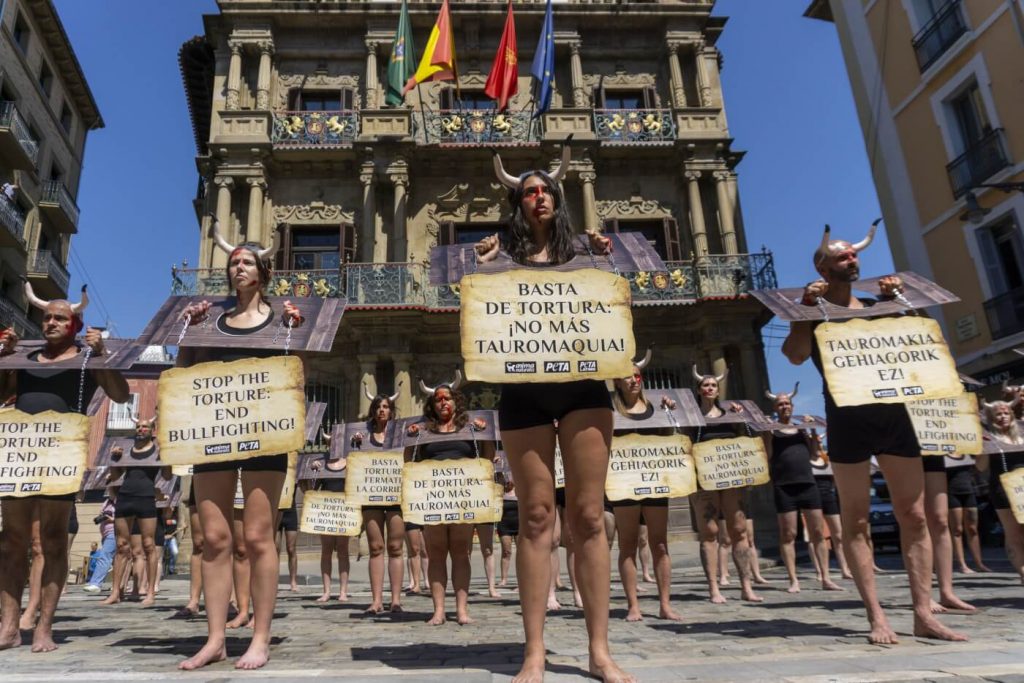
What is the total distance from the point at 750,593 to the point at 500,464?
3.09 m

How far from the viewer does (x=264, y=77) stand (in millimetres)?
19453

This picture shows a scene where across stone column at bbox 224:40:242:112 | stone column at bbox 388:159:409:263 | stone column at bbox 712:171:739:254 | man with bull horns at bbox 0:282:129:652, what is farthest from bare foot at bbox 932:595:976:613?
stone column at bbox 224:40:242:112

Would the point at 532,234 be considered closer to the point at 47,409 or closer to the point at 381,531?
the point at 47,409

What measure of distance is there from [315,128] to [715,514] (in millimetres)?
16019

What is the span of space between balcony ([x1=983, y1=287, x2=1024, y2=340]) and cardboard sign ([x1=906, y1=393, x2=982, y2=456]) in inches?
492

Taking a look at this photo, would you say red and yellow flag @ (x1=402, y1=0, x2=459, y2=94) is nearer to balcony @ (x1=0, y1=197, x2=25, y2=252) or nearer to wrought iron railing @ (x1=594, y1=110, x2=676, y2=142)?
wrought iron railing @ (x1=594, y1=110, x2=676, y2=142)


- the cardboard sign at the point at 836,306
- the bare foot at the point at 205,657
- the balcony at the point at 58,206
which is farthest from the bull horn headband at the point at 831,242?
the balcony at the point at 58,206

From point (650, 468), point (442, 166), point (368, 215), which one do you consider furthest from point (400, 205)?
point (650, 468)

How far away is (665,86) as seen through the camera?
68.2 ft

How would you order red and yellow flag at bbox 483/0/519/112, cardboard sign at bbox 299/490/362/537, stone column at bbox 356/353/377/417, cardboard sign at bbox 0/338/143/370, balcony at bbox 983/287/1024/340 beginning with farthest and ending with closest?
red and yellow flag at bbox 483/0/519/112
stone column at bbox 356/353/377/417
balcony at bbox 983/287/1024/340
cardboard sign at bbox 299/490/362/537
cardboard sign at bbox 0/338/143/370

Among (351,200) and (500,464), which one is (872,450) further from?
(351,200)

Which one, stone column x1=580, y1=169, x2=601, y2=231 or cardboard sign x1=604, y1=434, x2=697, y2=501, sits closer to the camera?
cardboard sign x1=604, y1=434, x2=697, y2=501

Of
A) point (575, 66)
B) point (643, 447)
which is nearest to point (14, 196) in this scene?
point (575, 66)

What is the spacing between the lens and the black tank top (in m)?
7.84
